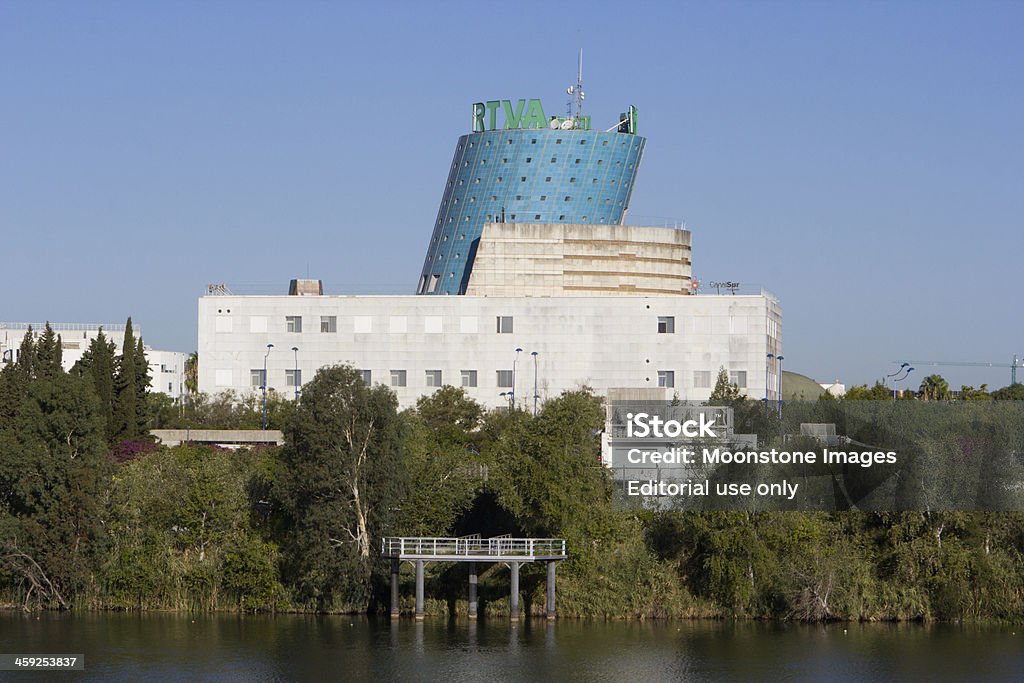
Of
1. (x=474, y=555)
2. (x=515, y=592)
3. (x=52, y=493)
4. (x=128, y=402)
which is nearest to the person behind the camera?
(x=474, y=555)

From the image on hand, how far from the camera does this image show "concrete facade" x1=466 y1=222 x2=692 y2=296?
15988cm

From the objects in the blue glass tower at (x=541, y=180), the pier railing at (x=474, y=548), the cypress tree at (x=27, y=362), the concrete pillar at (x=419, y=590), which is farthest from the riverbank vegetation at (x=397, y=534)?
the blue glass tower at (x=541, y=180)

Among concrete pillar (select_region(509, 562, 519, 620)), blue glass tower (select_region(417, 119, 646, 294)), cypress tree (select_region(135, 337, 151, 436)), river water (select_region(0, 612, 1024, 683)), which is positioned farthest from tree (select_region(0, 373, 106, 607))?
blue glass tower (select_region(417, 119, 646, 294))

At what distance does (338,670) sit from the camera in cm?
5762

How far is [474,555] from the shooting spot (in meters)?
68.8

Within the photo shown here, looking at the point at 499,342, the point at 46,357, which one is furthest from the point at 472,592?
the point at 499,342

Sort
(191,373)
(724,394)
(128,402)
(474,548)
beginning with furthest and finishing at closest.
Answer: (191,373) → (128,402) → (724,394) → (474,548)

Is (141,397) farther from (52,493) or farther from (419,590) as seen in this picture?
(419,590)

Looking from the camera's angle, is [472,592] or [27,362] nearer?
[472,592]

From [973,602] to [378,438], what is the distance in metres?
27.5

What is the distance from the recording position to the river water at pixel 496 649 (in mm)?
57188

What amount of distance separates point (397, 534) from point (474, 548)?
5264mm

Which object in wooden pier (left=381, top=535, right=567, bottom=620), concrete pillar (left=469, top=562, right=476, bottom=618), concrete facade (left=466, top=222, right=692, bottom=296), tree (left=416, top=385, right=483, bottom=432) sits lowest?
concrete pillar (left=469, top=562, right=476, bottom=618)

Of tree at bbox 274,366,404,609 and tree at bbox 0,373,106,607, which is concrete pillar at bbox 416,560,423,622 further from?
tree at bbox 0,373,106,607
